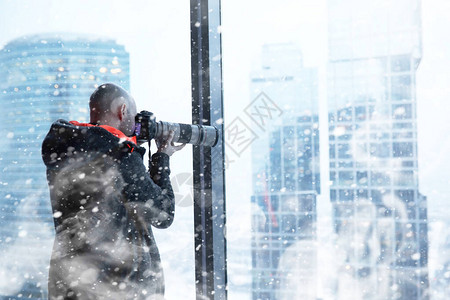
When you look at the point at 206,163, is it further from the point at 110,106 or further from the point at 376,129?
the point at 376,129

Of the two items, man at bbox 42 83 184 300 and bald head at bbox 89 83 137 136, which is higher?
bald head at bbox 89 83 137 136

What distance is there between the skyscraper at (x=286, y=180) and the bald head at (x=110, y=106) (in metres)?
0.79

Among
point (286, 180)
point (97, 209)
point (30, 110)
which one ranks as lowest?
point (286, 180)

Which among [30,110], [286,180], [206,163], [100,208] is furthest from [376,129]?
[100,208]

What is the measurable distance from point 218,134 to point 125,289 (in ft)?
1.63

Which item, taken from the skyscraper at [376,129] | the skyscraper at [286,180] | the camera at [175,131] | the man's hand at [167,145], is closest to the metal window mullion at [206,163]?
the camera at [175,131]

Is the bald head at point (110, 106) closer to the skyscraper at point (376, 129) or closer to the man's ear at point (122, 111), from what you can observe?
the man's ear at point (122, 111)

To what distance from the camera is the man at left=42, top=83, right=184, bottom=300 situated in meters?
0.84

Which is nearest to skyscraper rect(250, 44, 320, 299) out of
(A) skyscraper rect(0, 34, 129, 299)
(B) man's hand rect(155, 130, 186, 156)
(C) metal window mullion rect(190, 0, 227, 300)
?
(C) metal window mullion rect(190, 0, 227, 300)

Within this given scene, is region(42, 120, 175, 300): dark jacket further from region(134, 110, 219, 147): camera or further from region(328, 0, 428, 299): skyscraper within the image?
region(328, 0, 428, 299): skyscraper

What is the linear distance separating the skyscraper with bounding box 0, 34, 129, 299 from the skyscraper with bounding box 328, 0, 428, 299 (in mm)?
3995

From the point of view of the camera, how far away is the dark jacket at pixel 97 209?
2.75 feet

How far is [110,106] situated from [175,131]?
0.18 m

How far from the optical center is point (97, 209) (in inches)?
33.4
